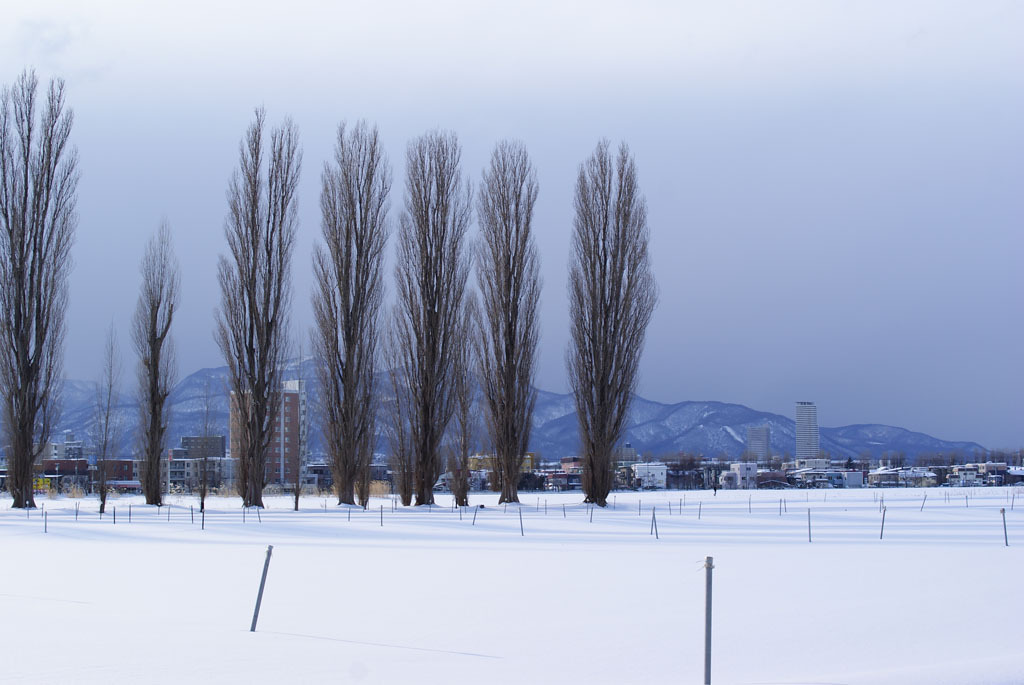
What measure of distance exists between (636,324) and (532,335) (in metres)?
4.70

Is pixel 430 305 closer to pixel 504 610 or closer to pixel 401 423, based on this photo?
pixel 401 423

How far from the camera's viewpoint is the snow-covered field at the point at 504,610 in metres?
8.45

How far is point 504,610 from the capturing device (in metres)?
12.1

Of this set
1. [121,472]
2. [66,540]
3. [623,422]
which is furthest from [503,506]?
[121,472]

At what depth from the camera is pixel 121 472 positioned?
12200cm

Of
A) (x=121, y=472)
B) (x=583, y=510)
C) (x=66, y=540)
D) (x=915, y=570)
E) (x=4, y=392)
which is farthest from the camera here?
(x=121, y=472)

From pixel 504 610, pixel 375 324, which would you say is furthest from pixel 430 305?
pixel 504 610

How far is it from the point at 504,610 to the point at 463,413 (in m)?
28.5

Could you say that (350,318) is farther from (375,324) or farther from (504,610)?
(504,610)

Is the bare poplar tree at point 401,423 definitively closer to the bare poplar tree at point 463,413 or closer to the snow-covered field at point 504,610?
the bare poplar tree at point 463,413

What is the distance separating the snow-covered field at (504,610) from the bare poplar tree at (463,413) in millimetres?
15250

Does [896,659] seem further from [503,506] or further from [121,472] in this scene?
[121,472]

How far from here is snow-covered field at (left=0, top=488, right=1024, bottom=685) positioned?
332 inches

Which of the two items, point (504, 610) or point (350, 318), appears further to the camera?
point (350, 318)
